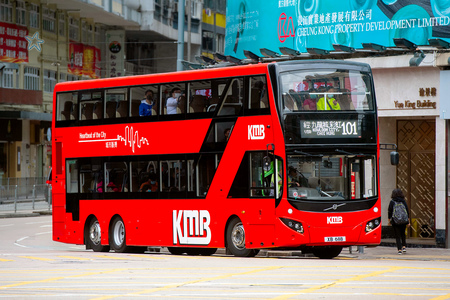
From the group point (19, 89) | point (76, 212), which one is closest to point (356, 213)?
point (76, 212)

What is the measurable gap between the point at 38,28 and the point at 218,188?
3745 cm

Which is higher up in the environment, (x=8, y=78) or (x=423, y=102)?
(x=8, y=78)

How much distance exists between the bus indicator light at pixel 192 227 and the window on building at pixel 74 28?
4054cm

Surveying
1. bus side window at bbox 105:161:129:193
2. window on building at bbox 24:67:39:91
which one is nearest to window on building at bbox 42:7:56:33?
window on building at bbox 24:67:39:91

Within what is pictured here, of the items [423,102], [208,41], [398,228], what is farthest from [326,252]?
[208,41]

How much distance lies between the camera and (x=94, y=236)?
2417 centimetres

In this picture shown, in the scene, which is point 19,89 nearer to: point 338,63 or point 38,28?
point 38,28

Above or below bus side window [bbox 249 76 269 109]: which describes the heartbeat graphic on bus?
below

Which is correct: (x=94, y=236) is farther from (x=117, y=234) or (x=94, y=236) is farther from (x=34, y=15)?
(x=34, y=15)

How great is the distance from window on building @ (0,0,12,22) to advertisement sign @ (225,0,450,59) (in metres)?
21.1

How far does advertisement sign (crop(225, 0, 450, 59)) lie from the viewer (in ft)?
84.3

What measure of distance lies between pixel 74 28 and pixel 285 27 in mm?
32738

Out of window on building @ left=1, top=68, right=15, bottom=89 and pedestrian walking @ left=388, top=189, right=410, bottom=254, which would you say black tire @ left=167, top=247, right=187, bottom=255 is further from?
window on building @ left=1, top=68, right=15, bottom=89

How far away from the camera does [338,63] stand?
65.5 ft
